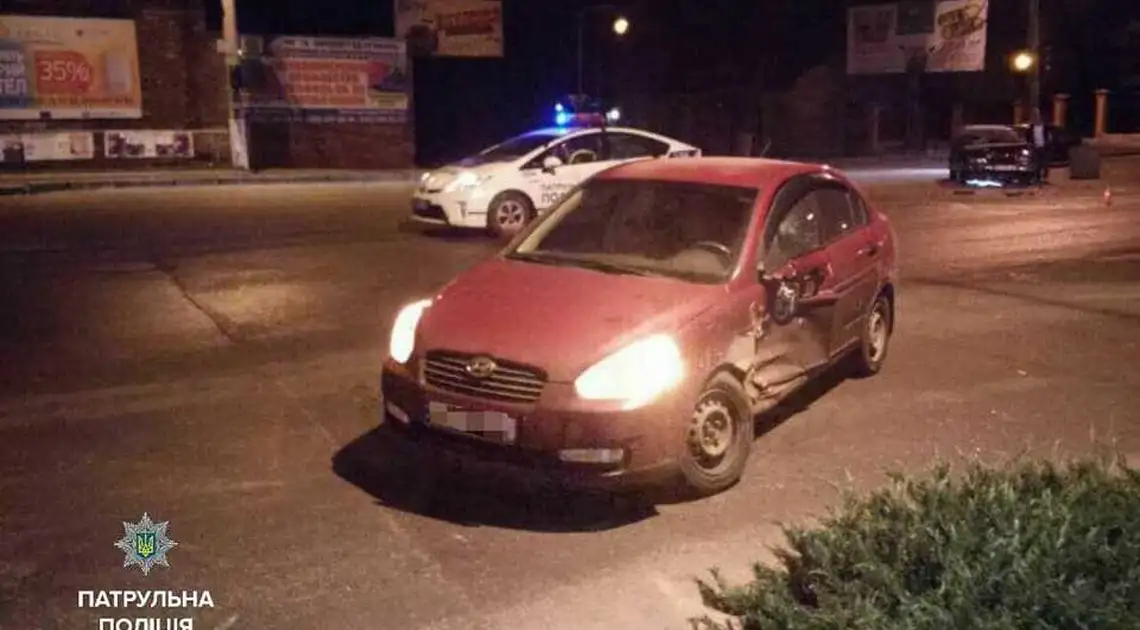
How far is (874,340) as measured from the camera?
8.74m

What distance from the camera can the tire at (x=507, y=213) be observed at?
54.5 feet

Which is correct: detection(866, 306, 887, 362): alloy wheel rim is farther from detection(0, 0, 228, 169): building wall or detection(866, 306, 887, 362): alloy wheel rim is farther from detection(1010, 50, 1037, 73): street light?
detection(0, 0, 228, 169): building wall

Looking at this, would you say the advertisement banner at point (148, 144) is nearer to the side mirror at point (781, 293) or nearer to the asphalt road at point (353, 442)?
the asphalt road at point (353, 442)

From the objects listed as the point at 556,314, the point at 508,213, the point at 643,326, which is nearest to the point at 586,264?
the point at 556,314

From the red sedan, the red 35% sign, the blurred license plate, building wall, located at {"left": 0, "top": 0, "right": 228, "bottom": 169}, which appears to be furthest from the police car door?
the red 35% sign

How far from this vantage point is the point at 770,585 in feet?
14.8

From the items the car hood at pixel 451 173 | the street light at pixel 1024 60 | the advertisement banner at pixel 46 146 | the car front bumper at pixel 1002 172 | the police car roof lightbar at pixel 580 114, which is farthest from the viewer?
the street light at pixel 1024 60

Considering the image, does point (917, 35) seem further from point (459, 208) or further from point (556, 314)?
point (556, 314)

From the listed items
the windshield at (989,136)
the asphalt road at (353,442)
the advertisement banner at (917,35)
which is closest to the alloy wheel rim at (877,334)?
the asphalt road at (353,442)

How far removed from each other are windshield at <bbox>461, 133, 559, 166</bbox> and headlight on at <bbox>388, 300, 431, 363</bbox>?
10.4 m

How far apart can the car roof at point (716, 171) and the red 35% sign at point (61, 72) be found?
26452 mm

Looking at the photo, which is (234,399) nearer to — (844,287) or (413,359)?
(413,359)

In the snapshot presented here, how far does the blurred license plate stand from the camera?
5.73 m

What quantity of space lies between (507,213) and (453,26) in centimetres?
2144
